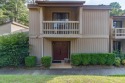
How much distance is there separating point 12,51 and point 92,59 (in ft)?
24.5

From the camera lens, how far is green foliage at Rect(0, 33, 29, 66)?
14.6 m

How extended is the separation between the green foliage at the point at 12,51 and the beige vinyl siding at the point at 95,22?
6.40 metres

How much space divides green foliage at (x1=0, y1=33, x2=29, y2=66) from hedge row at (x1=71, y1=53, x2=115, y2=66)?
4.79 metres

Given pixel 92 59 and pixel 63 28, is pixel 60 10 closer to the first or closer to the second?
pixel 63 28

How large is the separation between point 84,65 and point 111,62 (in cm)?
255

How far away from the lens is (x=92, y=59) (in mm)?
15133

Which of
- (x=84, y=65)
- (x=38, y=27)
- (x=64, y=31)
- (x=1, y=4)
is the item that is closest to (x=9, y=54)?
(x=38, y=27)

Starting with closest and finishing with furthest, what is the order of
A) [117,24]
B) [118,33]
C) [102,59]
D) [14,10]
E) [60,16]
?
[102,59] → [60,16] → [118,33] → [117,24] → [14,10]

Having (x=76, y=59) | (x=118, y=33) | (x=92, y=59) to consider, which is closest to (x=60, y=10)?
(x=76, y=59)

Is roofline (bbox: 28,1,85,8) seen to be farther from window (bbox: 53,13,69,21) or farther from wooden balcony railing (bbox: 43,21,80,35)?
window (bbox: 53,13,69,21)

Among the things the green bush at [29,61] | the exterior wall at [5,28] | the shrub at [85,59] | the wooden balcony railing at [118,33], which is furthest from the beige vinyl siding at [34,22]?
the exterior wall at [5,28]

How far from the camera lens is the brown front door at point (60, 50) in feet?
56.6

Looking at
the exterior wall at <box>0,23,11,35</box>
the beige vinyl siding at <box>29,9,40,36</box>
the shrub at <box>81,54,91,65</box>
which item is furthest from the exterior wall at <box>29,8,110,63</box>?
the exterior wall at <box>0,23,11,35</box>

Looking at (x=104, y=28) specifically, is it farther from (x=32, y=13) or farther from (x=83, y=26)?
(x=32, y=13)
